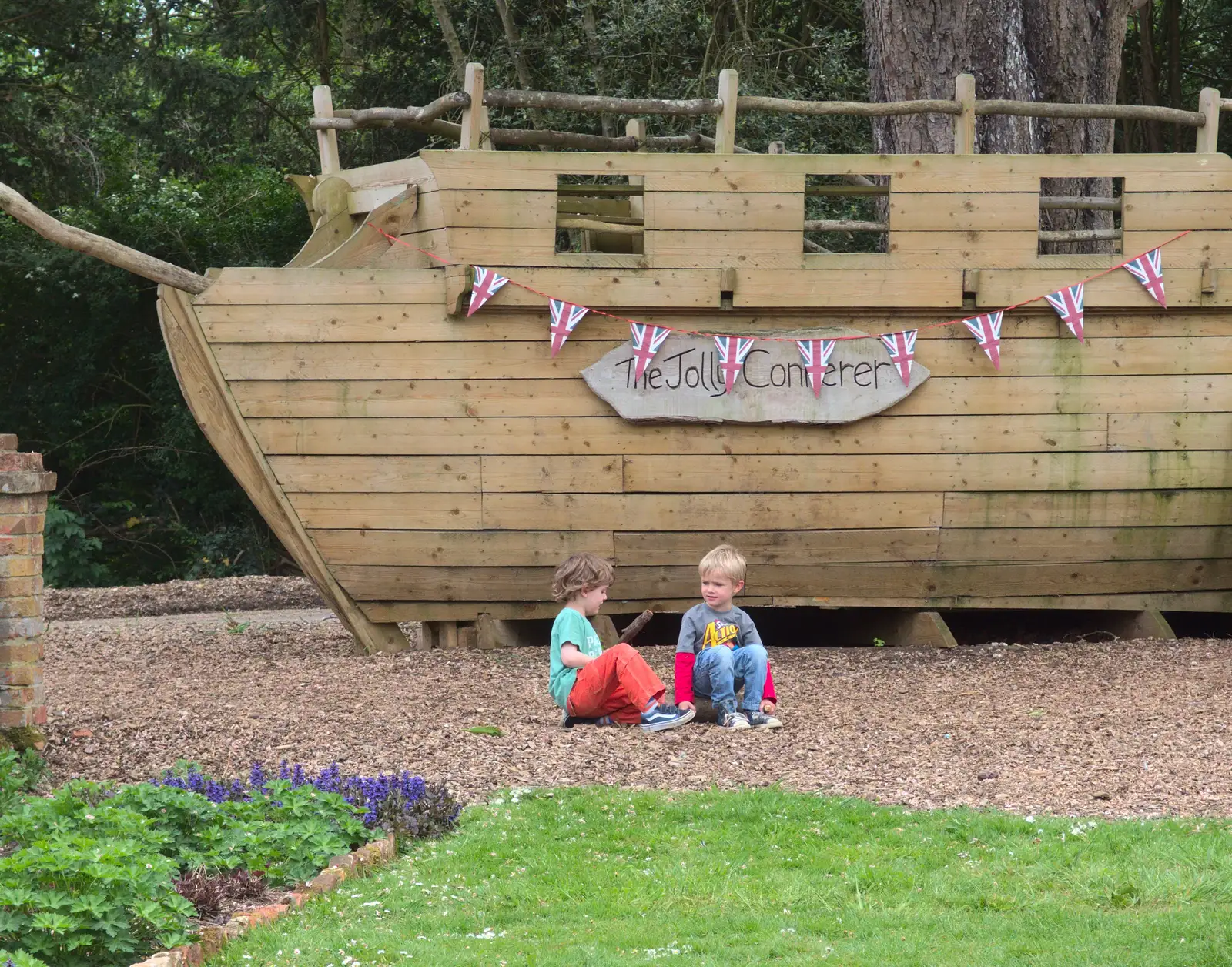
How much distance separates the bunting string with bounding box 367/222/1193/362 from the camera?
722cm

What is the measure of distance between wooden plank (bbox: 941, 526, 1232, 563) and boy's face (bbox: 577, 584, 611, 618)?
2524 mm

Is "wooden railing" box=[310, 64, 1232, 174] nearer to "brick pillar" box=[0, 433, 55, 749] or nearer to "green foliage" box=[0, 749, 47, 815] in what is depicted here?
"brick pillar" box=[0, 433, 55, 749]

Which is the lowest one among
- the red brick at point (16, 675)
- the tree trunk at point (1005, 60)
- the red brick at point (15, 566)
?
the red brick at point (16, 675)

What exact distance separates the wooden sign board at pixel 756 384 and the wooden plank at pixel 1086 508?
0.72 metres

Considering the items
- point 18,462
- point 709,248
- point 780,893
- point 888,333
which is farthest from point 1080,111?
point 18,462

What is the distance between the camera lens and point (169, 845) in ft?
12.5

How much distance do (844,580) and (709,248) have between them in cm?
186

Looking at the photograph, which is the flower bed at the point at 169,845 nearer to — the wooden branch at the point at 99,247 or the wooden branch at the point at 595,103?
A: the wooden branch at the point at 99,247

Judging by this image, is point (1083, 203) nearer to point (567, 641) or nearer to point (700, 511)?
point (700, 511)

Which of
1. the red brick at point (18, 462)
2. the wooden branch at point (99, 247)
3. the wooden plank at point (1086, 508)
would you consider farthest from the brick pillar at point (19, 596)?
the wooden plank at point (1086, 508)

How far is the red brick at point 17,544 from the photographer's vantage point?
5.02 m

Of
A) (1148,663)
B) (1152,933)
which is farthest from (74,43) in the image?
(1152,933)

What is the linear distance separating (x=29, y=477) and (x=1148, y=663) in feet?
16.9

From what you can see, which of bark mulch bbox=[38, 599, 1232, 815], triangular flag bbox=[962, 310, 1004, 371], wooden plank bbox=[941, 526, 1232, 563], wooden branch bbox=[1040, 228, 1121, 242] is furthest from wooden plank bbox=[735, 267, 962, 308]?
bark mulch bbox=[38, 599, 1232, 815]
